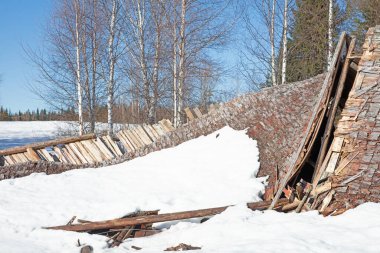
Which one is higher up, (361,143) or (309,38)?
(309,38)

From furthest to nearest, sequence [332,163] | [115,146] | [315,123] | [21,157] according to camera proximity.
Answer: [115,146], [21,157], [315,123], [332,163]

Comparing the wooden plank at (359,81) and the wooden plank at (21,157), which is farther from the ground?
the wooden plank at (359,81)

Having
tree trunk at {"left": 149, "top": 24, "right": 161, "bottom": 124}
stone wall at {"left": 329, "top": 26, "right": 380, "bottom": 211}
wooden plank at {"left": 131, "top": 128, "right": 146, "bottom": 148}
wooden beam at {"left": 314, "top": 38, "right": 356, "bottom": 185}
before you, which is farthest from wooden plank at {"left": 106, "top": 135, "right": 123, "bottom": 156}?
stone wall at {"left": 329, "top": 26, "right": 380, "bottom": 211}

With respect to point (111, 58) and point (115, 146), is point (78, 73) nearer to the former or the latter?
point (111, 58)

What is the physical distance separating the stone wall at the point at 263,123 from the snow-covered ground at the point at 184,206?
0.30 m

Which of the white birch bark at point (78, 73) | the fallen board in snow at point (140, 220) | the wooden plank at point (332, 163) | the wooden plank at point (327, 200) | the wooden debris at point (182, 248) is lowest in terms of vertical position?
the wooden debris at point (182, 248)

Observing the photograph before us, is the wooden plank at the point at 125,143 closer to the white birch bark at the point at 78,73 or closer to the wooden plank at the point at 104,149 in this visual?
the wooden plank at the point at 104,149

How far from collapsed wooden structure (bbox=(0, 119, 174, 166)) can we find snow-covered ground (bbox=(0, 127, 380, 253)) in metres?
0.90

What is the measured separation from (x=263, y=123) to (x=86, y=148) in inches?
172

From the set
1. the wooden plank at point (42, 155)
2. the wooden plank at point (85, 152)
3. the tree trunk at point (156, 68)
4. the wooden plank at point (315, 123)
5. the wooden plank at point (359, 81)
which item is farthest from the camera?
the tree trunk at point (156, 68)

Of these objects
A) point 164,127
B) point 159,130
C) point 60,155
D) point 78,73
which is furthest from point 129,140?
point 78,73

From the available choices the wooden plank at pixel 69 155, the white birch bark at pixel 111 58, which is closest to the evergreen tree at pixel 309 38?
the white birch bark at pixel 111 58

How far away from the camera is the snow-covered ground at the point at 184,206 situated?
3922 mm

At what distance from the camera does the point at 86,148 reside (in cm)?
885
